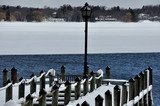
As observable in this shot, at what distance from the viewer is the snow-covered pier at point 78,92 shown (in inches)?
710

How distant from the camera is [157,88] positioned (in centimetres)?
4025

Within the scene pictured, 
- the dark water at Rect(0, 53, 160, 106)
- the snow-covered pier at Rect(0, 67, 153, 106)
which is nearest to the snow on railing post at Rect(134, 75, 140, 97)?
the snow-covered pier at Rect(0, 67, 153, 106)

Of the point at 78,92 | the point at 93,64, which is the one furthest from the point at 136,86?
the point at 93,64

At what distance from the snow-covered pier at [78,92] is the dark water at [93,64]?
27.9 ft

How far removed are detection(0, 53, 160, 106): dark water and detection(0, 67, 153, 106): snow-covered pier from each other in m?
8.50

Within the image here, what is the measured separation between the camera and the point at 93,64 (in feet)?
225

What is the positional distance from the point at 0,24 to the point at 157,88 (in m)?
108

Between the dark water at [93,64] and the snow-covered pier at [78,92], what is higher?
the snow-covered pier at [78,92]

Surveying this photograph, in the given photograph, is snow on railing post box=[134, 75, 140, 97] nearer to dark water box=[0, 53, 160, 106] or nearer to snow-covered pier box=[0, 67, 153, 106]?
snow-covered pier box=[0, 67, 153, 106]

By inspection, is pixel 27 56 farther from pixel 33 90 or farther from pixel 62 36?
pixel 33 90

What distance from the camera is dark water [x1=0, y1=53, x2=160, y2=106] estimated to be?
53.0 metres

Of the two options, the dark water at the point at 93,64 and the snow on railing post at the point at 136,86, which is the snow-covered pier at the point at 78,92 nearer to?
the snow on railing post at the point at 136,86

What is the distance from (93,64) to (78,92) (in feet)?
157

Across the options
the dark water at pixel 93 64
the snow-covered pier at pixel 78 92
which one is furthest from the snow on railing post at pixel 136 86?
the dark water at pixel 93 64
